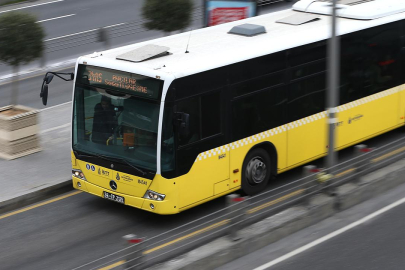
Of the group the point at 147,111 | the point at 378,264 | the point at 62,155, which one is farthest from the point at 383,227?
the point at 62,155

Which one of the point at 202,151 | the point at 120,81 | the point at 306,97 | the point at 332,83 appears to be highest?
the point at 120,81

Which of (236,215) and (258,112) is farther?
(258,112)

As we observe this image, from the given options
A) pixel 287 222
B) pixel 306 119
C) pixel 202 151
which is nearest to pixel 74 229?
pixel 202 151

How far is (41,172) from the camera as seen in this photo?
48.4ft

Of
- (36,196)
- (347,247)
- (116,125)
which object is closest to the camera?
(347,247)

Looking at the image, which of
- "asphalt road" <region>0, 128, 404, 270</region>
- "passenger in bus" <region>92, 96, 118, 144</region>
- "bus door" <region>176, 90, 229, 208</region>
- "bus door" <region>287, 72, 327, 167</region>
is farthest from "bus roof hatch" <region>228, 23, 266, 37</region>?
"passenger in bus" <region>92, 96, 118, 144</region>

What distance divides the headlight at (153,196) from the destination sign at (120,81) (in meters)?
1.52

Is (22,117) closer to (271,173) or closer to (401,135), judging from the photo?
(271,173)

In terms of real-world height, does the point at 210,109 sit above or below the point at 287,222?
above

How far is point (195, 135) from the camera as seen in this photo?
1209 centimetres

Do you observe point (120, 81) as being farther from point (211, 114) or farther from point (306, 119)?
point (306, 119)

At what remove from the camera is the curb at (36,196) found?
1334 centimetres

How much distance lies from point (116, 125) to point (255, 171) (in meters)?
2.67

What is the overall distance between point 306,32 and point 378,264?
5217mm
